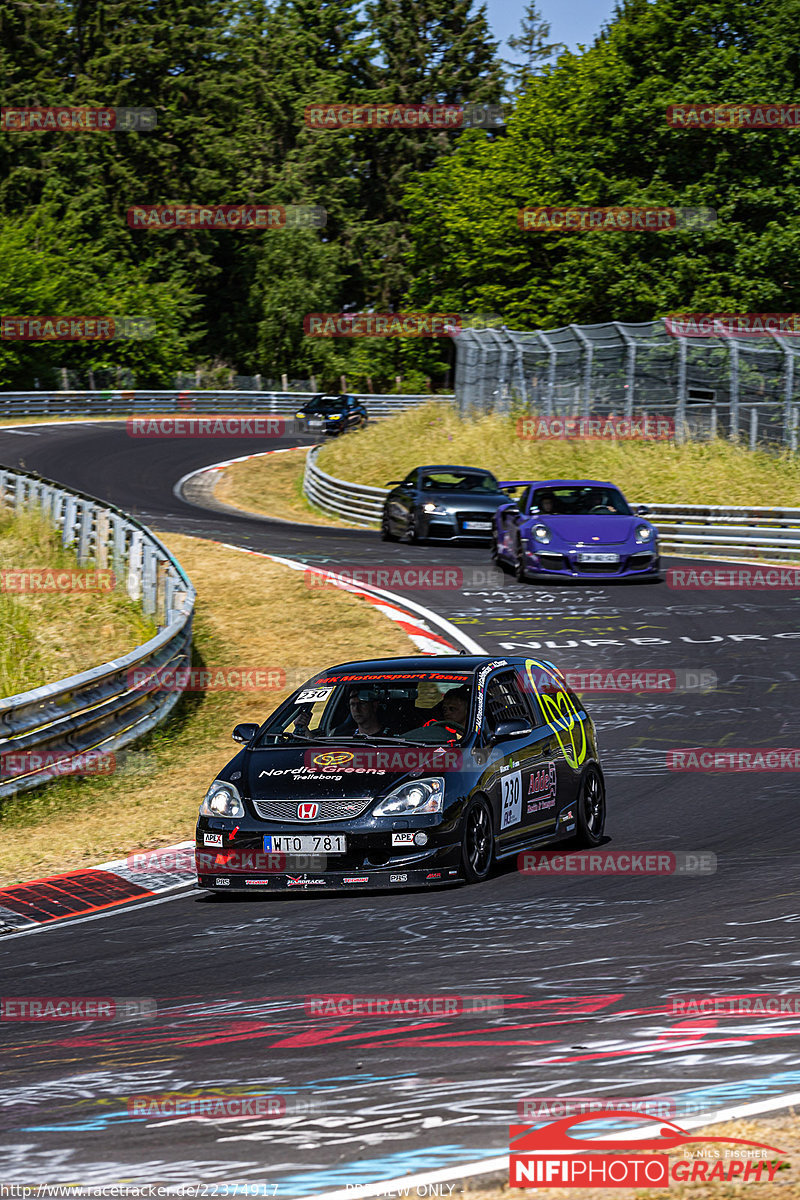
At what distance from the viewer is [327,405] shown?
55.0 m

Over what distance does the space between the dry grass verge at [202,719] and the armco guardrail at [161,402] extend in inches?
1306

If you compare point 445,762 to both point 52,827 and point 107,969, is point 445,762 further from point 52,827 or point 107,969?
point 52,827

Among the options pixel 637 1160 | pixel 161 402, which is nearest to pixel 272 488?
pixel 161 402

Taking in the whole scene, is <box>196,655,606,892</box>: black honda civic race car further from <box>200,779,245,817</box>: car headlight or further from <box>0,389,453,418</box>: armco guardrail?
<box>0,389,453,418</box>: armco guardrail

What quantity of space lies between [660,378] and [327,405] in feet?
74.7

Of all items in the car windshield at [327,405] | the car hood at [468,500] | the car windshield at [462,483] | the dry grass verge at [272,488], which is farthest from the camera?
the car windshield at [327,405]

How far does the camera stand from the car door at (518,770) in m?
9.42

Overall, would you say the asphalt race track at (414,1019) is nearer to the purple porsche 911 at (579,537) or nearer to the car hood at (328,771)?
the car hood at (328,771)

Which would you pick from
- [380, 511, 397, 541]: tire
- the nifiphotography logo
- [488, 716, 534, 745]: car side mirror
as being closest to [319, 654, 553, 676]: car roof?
[488, 716, 534, 745]: car side mirror

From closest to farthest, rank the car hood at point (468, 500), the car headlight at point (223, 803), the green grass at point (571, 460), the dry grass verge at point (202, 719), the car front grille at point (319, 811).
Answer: the car front grille at point (319, 811), the car headlight at point (223, 803), the dry grass verge at point (202, 719), the car hood at point (468, 500), the green grass at point (571, 460)

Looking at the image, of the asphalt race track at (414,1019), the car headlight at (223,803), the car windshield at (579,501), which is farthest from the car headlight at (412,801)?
the car windshield at (579,501)

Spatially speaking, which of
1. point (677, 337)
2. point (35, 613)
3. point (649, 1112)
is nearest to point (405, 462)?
point (677, 337)

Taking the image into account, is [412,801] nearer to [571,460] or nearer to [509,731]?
[509,731]

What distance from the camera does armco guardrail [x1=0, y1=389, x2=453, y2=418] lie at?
191 feet
